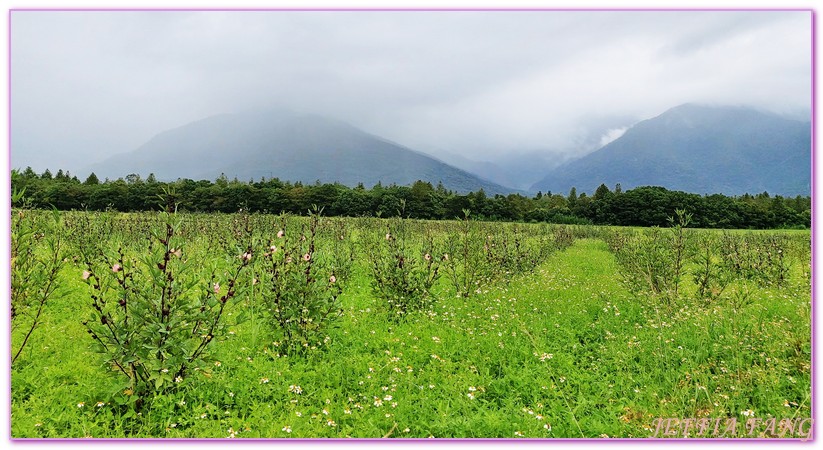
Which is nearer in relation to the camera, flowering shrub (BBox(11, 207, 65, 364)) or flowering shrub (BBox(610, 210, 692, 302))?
flowering shrub (BBox(11, 207, 65, 364))

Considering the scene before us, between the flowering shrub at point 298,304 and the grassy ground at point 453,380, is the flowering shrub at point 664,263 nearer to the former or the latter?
the grassy ground at point 453,380

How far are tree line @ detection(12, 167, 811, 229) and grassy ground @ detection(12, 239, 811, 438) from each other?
7.96 m

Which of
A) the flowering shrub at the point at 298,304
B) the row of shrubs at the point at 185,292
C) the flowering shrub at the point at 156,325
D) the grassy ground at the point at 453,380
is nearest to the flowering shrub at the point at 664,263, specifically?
the grassy ground at the point at 453,380

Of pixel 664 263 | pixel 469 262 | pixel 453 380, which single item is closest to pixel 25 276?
pixel 453 380

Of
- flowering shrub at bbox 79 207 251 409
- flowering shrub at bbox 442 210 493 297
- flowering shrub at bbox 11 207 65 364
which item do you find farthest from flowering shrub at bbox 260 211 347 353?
flowering shrub at bbox 442 210 493 297

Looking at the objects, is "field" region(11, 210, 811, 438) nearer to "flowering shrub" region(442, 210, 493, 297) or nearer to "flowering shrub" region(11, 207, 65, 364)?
"flowering shrub" region(11, 207, 65, 364)

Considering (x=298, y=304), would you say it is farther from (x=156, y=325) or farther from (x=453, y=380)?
(x=453, y=380)

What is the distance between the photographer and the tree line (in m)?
20.3

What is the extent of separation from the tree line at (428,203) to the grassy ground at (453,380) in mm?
7964

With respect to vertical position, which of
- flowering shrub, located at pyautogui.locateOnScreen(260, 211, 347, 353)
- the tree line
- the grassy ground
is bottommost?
the grassy ground

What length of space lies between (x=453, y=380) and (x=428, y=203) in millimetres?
23437

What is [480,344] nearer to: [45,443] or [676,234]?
[45,443]

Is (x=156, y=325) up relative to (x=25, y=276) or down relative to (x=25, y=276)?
down

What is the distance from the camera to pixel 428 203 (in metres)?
27.5
